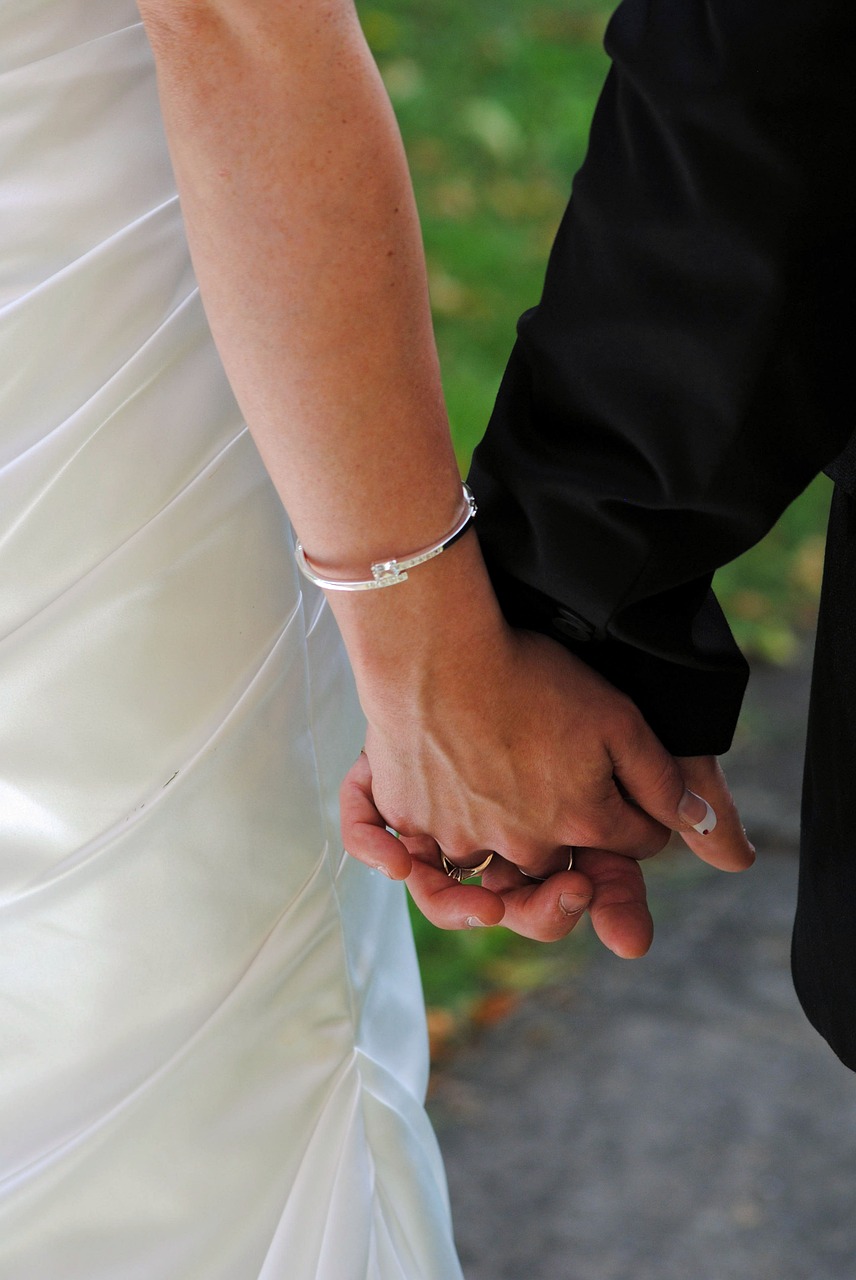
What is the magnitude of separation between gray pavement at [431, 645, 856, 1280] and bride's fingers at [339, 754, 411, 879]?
3.87 feet

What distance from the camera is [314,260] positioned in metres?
0.96

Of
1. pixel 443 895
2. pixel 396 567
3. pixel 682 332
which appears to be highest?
pixel 682 332

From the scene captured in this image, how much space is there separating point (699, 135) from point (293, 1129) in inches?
35.9

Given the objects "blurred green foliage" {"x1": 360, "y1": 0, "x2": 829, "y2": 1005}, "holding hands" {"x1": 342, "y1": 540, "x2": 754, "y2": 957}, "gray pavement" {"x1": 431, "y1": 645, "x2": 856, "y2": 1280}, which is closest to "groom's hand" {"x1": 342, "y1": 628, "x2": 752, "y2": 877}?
"holding hands" {"x1": 342, "y1": 540, "x2": 754, "y2": 957}

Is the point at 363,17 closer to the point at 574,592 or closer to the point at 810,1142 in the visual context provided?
the point at 810,1142

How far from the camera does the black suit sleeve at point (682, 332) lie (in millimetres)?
905

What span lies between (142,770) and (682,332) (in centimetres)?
56

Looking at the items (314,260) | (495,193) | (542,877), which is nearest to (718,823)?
(542,877)

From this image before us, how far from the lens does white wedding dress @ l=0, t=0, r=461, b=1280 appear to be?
3.56ft

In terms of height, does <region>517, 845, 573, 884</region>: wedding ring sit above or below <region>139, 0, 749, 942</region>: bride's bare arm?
below

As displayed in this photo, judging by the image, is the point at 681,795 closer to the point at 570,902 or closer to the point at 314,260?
the point at 570,902

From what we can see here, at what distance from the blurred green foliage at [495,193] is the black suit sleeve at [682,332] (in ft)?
5.40

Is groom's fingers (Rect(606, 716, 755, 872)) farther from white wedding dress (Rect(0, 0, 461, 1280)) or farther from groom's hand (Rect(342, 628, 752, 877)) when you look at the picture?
white wedding dress (Rect(0, 0, 461, 1280))

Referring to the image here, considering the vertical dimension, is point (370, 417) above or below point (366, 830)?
above
